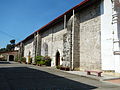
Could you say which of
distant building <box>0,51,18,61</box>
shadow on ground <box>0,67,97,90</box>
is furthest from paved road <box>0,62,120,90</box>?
distant building <box>0,51,18,61</box>

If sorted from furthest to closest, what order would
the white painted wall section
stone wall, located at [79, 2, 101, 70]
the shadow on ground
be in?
stone wall, located at [79, 2, 101, 70], the white painted wall section, the shadow on ground

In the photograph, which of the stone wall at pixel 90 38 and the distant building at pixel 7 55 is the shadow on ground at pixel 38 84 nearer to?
the stone wall at pixel 90 38

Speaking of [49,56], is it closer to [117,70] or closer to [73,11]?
[73,11]

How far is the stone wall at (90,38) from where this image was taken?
1188cm

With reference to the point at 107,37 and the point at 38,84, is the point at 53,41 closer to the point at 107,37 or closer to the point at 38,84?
the point at 107,37

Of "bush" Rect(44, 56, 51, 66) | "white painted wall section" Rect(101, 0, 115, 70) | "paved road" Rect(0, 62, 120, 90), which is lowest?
"paved road" Rect(0, 62, 120, 90)

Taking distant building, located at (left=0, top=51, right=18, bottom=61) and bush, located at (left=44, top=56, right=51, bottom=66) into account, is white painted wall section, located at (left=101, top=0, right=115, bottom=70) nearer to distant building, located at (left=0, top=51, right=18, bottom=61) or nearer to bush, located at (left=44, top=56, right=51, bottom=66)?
bush, located at (left=44, top=56, right=51, bottom=66)

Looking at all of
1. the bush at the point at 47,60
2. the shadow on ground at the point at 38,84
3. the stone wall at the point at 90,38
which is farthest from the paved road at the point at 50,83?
the bush at the point at 47,60

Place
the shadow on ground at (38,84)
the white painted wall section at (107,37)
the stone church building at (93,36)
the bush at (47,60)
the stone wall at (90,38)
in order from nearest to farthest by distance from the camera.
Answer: the shadow on ground at (38,84) → the stone church building at (93,36) → the white painted wall section at (107,37) → the stone wall at (90,38) → the bush at (47,60)

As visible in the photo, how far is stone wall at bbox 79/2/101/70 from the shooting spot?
11879 millimetres

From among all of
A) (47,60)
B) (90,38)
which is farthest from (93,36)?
(47,60)

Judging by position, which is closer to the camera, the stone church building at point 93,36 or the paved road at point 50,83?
the paved road at point 50,83

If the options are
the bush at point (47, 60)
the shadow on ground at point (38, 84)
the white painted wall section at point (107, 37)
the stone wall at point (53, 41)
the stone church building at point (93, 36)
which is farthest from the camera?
the bush at point (47, 60)

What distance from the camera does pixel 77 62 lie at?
555 inches
